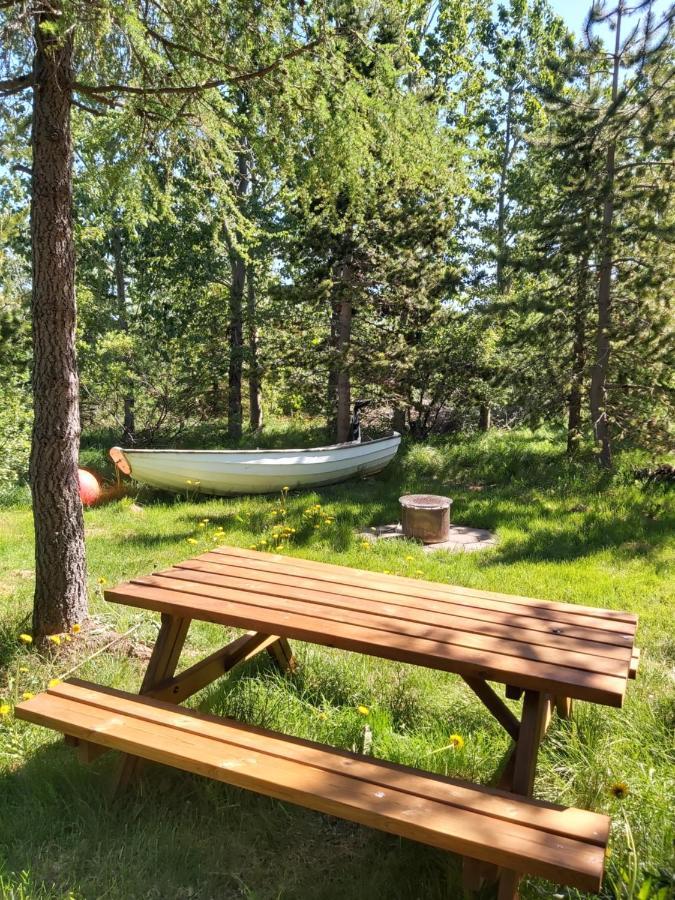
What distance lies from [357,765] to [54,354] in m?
2.91

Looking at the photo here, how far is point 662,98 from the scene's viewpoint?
8.20 metres

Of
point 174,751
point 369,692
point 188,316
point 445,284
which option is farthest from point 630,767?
point 188,316

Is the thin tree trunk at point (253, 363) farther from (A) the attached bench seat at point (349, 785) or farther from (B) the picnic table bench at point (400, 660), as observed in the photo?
(A) the attached bench seat at point (349, 785)

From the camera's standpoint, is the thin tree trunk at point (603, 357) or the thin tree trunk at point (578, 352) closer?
the thin tree trunk at point (603, 357)

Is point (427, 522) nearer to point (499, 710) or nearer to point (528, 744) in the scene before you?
point (499, 710)

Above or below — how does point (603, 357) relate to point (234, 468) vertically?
above

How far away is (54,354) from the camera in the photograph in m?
3.73

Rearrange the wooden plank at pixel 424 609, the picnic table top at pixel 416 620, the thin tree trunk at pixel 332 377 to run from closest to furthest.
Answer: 1. the picnic table top at pixel 416 620
2. the wooden plank at pixel 424 609
3. the thin tree trunk at pixel 332 377

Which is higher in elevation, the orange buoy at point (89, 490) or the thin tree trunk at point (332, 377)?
the thin tree trunk at point (332, 377)

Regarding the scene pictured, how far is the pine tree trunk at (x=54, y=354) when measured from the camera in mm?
3670

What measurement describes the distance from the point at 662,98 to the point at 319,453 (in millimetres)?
6663

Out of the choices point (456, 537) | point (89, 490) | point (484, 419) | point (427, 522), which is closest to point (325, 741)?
point (427, 522)

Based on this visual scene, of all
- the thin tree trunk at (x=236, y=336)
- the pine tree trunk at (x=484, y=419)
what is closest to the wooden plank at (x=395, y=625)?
the thin tree trunk at (x=236, y=336)

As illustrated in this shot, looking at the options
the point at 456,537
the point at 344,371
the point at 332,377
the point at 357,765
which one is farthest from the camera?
the point at 332,377
